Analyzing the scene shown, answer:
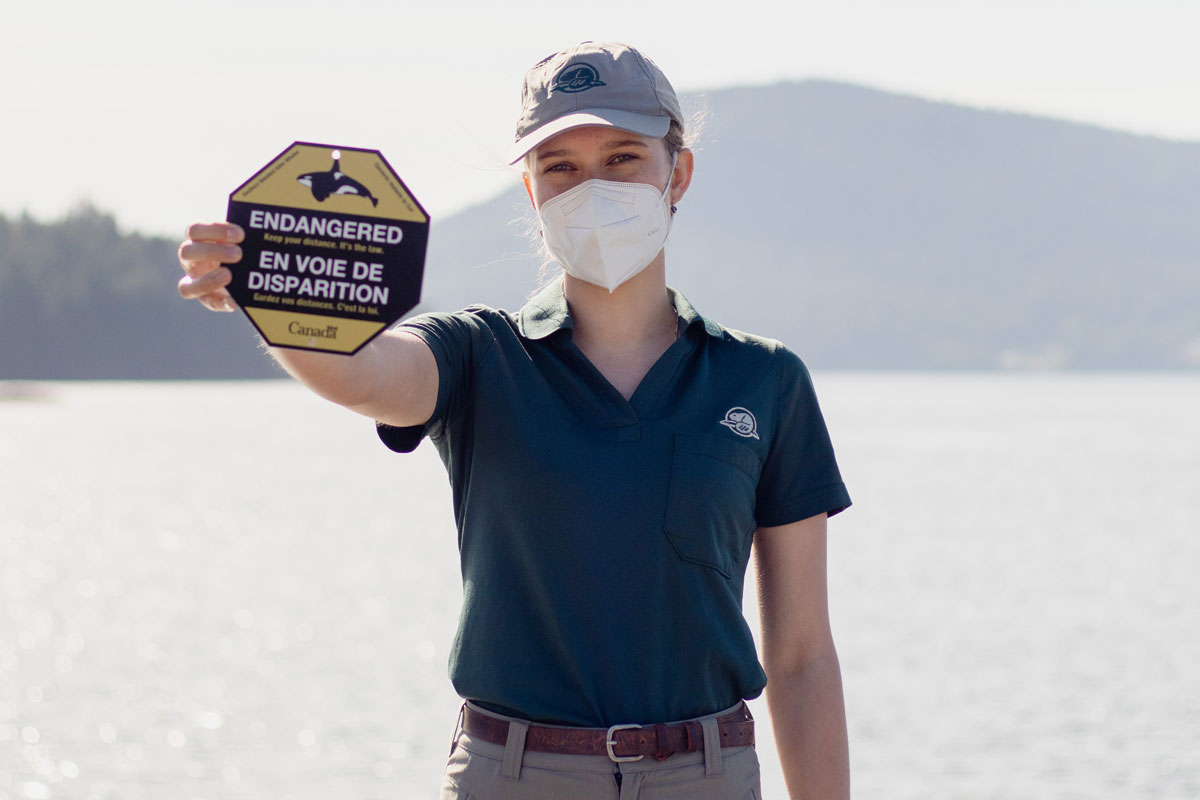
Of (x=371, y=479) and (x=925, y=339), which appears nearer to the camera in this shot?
(x=371, y=479)

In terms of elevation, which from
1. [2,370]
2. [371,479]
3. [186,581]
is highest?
[2,370]

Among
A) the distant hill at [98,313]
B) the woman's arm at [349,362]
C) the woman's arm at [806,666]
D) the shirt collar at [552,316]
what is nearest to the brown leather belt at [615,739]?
the woman's arm at [806,666]

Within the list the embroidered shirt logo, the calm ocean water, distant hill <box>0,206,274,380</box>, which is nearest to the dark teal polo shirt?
the embroidered shirt logo

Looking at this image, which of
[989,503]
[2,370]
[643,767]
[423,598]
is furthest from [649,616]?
[2,370]

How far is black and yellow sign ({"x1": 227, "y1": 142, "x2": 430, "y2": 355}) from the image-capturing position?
195 cm

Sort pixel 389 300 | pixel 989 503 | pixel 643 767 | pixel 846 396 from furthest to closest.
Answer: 1. pixel 846 396
2. pixel 989 503
3. pixel 643 767
4. pixel 389 300

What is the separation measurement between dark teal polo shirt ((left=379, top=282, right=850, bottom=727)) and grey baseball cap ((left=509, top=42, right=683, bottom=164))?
1.11 ft

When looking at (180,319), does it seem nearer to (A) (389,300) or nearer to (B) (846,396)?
(B) (846,396)

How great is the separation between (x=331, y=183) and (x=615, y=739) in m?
0.95

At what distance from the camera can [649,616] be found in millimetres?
2195

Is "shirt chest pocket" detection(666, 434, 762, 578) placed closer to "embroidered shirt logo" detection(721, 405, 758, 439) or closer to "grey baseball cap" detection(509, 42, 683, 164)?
"embroidered shirt logo" detection(721, 405, 758, 439)

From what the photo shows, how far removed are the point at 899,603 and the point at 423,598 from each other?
729 centimetres

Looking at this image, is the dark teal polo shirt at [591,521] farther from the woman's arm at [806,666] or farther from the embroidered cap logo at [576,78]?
the embroidered cap logo at [576,78]

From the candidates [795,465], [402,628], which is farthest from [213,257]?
[402,628]
